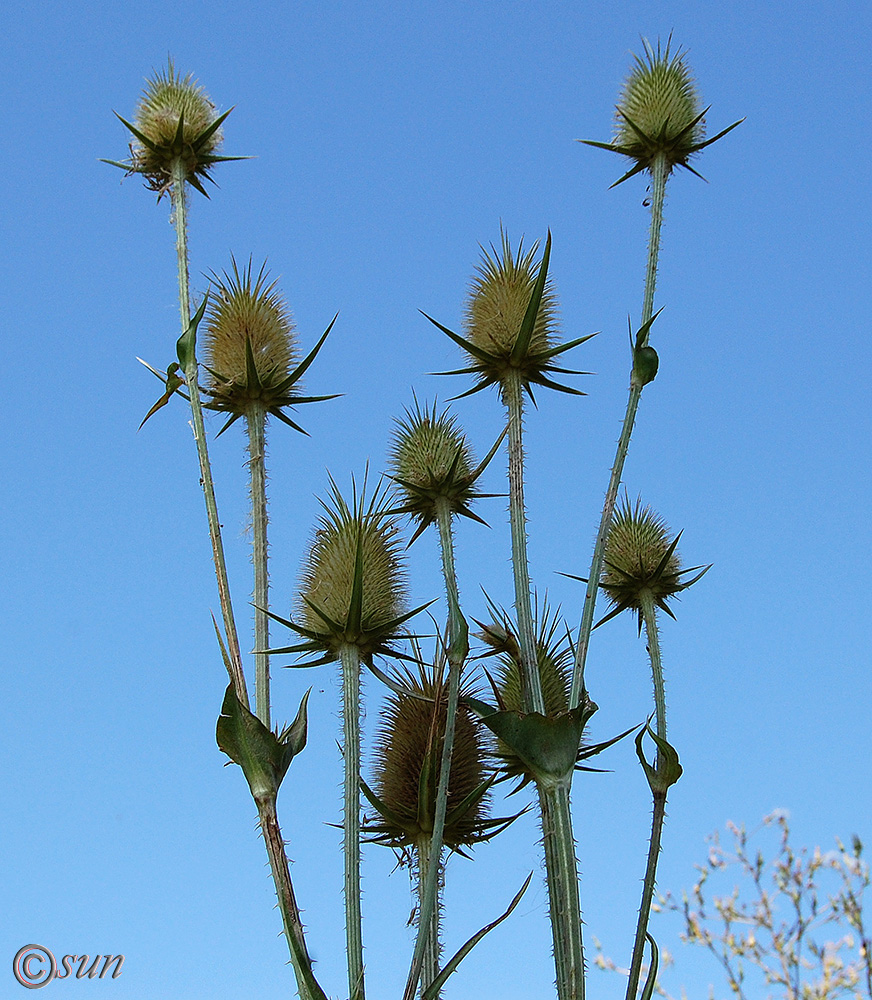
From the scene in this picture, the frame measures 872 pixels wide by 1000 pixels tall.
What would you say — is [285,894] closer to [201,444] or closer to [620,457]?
[201,444]

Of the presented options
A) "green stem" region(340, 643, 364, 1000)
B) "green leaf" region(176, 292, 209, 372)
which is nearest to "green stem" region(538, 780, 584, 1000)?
"green stem" region(340, 643, 364, 1000)

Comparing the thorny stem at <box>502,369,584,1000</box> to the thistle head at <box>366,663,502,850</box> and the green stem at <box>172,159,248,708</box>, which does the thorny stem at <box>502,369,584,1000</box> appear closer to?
the thistle head at <box>366,663,502,850</box>

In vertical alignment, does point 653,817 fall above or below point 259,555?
below

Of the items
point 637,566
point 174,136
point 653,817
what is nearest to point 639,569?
point 637,566

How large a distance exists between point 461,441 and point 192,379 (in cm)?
139

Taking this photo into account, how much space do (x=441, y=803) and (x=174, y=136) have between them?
127 inches

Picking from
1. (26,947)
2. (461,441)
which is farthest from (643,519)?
(26,947)

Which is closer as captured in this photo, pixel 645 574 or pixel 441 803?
pixel 441 803

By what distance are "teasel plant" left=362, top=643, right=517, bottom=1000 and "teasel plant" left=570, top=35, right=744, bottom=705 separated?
4.37ft

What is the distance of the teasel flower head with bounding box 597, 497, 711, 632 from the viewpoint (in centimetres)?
575

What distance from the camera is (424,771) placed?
4.57 meters

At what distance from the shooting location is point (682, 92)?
5695 mm

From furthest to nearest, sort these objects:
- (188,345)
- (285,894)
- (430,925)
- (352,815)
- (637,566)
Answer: (637,566) < (188,345) < (430,925) < (352,815) < (285,894)

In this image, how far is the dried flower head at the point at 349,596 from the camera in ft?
14.6
